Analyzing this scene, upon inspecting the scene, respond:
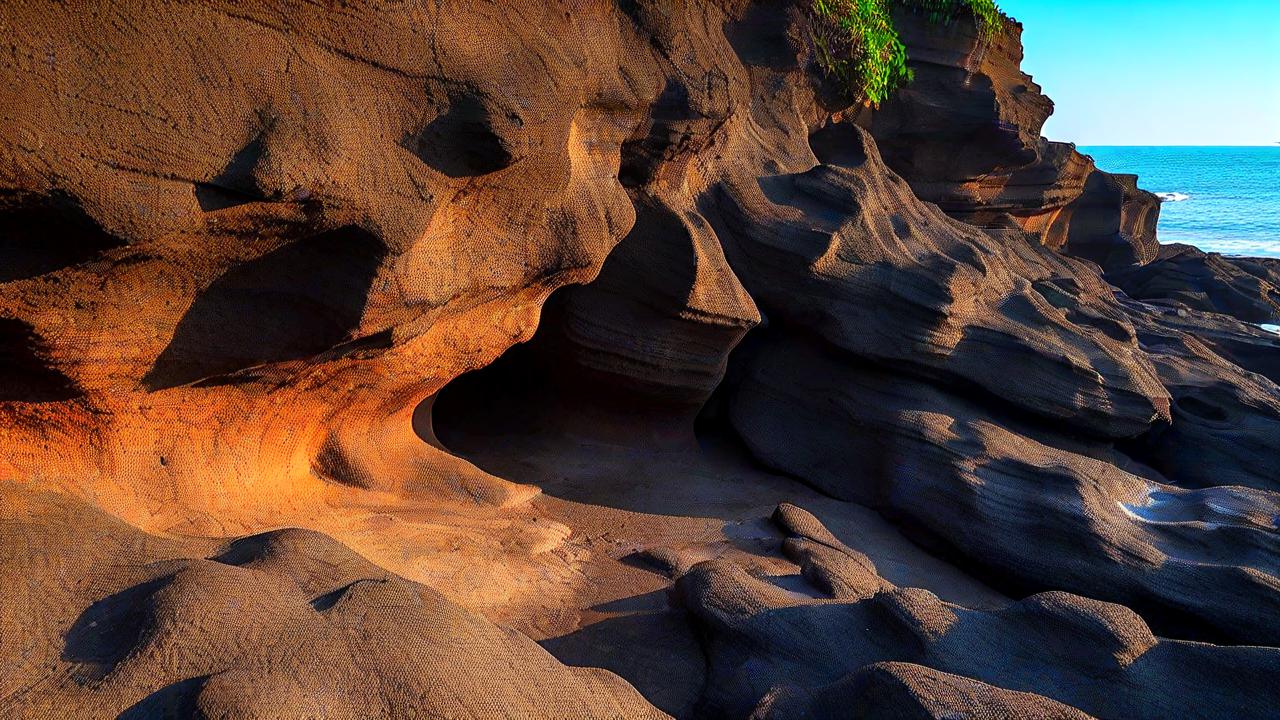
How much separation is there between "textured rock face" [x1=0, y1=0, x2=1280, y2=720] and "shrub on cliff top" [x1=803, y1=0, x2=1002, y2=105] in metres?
0.48

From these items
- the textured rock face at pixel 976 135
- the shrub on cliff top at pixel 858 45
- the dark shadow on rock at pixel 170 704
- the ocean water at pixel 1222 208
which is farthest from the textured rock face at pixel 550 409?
the ocean water at pixel 1222 208

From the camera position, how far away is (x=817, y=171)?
684 cm

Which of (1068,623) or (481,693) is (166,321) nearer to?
(481,693)

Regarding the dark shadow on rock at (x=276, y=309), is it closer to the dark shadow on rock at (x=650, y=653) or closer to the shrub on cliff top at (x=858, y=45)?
the dark shadow on rock at (x=650, y=653)

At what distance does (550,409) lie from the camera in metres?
6.47

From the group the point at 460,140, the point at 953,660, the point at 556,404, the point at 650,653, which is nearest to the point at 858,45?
the point at 556,404

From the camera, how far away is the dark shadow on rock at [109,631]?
2266 millimetres

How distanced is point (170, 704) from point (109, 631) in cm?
41

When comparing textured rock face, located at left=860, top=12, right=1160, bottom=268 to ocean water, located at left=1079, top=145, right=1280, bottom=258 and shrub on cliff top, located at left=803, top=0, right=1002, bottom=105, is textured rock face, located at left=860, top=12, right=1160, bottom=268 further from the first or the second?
ocean water, located at left=1079, top=145, right=1280, bottom=258

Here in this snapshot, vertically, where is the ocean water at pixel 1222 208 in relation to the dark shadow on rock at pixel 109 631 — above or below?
above

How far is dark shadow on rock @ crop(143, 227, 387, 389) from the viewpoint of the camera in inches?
138

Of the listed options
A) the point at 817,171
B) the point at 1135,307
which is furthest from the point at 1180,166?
the point at 817,171

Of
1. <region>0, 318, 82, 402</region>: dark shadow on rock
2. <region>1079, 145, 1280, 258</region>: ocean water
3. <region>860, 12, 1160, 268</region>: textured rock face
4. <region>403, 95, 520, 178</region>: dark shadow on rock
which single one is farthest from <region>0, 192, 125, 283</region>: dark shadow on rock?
<region>1079, 145, 1280, 258</region>: ocean water

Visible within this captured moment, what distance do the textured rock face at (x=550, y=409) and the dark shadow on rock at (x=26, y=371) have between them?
0.07ft
